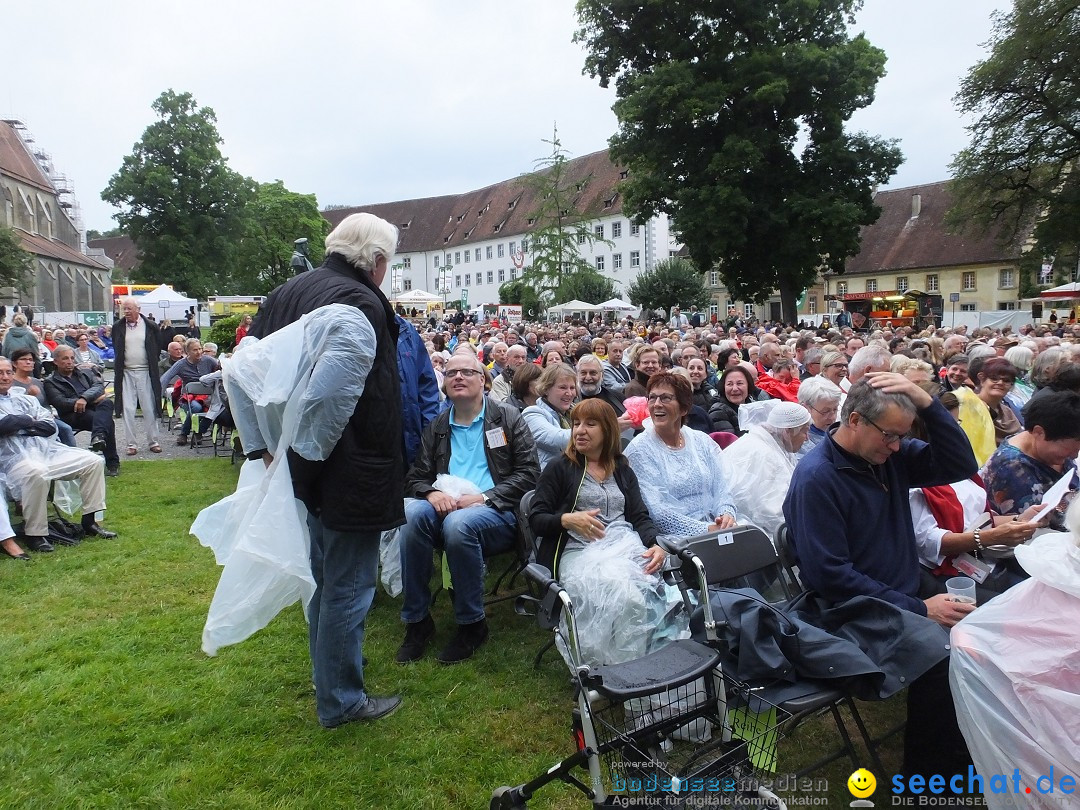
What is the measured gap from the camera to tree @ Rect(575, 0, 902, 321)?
1041 inches

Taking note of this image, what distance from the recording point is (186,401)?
35.3 ft

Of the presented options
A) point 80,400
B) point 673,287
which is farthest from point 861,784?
point 673,287

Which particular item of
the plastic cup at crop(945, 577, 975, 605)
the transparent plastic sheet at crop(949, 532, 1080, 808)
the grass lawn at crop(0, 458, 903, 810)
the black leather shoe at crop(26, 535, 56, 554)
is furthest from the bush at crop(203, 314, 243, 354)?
the transparent plastic sheet at crop(949, 532, 1080, 808)

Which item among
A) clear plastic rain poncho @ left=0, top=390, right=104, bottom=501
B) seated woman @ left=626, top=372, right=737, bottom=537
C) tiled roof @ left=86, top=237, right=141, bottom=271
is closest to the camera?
seated woman @ left=626, top=372, right=737, bottom=537

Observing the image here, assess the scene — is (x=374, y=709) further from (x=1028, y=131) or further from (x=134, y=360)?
(x=1028, y=131)

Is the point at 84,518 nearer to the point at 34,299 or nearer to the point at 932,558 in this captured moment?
the point at 932,558

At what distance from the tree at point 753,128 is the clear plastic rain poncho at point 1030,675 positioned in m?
25.9

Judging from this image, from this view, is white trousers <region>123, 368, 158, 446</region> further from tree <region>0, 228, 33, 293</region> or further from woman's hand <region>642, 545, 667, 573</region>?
tree <region>0, 228, 33, 293</region>

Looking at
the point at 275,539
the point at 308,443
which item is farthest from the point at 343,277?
the point at 275,539

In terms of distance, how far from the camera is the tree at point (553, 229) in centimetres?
3559

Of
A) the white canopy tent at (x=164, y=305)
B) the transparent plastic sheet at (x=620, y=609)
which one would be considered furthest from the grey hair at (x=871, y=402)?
the white canopy tent at (x=164, y=305)

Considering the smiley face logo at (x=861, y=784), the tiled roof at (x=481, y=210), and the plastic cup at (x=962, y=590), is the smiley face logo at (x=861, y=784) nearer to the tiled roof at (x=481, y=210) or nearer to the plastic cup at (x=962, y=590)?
the plastic cup at (x=962, y=590)

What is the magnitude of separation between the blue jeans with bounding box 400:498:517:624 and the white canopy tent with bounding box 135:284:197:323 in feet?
79.5

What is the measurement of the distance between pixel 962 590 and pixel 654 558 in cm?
129
